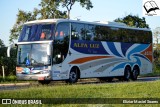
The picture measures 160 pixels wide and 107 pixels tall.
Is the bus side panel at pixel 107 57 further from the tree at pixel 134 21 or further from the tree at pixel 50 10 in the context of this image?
the tree at pixel 134 21

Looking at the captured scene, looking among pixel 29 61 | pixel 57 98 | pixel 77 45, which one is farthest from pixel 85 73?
pixel 57 98

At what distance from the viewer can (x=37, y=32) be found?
22562mm

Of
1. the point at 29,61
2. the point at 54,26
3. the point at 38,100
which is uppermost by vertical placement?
the point at 54,26

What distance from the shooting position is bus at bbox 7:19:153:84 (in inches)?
868

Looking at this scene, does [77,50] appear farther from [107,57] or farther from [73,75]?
[107,57]

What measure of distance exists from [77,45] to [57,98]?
1091 cm

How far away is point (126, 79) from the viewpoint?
2889cm

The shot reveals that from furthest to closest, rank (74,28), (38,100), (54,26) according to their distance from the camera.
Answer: (74,28) < (54,26) < (38,100)

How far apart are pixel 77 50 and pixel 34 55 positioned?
294 centimetres

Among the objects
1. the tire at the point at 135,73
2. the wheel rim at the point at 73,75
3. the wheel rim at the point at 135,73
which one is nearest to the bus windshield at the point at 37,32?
the wheel rim at the point at 73,75

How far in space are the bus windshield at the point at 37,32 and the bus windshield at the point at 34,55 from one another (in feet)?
1.58

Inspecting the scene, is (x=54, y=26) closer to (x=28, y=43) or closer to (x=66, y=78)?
(x=28, y=43)

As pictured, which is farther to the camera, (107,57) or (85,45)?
(107,57)

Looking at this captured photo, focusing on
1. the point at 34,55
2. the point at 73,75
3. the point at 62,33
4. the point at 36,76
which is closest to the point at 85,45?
the point at 73,75
